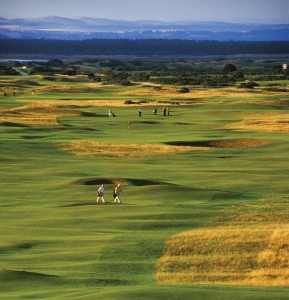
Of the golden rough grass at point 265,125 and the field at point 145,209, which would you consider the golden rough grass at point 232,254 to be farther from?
the golden rough grass at point 265,125

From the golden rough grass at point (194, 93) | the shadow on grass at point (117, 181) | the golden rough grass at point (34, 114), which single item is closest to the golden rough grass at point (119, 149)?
the shadow on grass at point (117, 181)

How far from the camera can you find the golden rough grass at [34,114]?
80688 millimetres

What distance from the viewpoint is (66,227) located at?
34.9 metres

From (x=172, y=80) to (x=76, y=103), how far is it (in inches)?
1929

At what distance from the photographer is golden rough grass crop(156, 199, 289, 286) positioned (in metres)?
28.2

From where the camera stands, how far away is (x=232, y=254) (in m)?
31.0

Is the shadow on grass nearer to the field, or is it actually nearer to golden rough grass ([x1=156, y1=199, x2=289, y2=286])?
the field

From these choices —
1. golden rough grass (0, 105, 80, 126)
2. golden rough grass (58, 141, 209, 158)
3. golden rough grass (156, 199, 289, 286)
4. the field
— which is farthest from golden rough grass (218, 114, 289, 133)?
golden rough grass (156, 199, 289, 286)

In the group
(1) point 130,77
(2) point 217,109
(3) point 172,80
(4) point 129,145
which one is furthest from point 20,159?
(1) point 130,77

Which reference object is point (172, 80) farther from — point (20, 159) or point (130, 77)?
point (20, 159)

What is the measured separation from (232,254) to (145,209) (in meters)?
7.96

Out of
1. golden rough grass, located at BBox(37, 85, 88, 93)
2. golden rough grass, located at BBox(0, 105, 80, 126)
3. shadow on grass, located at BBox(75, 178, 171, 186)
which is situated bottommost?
golden rough grass, located at BBox(37, 85, 88, 93)

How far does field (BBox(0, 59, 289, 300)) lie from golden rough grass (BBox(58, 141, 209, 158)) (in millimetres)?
76

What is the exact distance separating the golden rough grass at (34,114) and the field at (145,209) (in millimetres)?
1096
